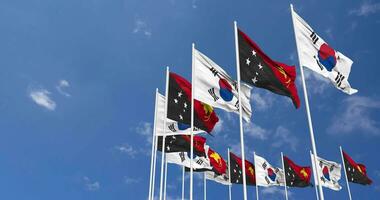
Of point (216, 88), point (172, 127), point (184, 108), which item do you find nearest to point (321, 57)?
point (216, 88)

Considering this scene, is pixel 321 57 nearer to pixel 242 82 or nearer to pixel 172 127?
pixel 242 82

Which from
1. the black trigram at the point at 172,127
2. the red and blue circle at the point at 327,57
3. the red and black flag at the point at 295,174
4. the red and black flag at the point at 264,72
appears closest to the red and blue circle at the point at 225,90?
the red and black flag at the point at 264,72

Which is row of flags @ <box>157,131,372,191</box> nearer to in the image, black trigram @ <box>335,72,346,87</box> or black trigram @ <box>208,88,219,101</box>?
black trigram @ <box>208,88,219,101</box>

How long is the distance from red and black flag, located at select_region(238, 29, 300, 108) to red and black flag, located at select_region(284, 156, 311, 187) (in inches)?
962

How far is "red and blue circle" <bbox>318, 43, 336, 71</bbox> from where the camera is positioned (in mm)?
16172

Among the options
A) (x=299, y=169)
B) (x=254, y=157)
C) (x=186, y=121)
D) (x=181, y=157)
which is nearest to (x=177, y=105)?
(x=186, y=121)

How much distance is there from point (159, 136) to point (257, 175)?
14.4 m

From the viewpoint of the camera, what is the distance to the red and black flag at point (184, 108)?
2008cm

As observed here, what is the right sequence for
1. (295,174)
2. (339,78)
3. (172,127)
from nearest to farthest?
(339,78)
(172,127)
(295,174)

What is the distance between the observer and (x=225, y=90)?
18031 millimetres

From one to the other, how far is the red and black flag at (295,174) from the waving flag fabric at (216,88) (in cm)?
2298

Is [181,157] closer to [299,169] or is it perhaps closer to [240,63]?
[240,63]

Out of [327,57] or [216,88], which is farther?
[216,88]

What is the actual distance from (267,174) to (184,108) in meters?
20.6
